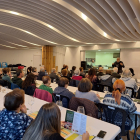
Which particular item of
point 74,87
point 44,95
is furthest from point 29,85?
point 74,87

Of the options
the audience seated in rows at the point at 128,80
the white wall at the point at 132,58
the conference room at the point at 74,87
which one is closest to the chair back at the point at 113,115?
the conference room at the point at 74,87

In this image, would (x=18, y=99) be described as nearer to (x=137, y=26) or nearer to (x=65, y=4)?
(x=65, y=4)

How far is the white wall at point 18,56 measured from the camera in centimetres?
1811

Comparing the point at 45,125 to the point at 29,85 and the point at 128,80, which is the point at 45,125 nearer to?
the point at 29,85

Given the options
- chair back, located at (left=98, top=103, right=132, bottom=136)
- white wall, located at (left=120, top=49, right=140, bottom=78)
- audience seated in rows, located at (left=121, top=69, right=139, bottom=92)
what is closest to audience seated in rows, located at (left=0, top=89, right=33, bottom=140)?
chair back, located at (left=98, top=103, right=132, bottom=136)

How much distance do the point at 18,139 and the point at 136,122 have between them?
220cm

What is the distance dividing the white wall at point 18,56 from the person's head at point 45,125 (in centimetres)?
1746

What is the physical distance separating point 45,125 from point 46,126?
0.01m

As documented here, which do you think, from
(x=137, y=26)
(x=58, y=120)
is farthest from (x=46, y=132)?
(x=137, y=26)

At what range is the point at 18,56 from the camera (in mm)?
18719

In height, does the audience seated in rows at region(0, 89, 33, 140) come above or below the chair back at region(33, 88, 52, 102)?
above

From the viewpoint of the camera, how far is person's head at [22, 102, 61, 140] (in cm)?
106

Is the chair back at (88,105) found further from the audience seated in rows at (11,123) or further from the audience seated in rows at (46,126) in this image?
the audience seated in rows at (46,126)

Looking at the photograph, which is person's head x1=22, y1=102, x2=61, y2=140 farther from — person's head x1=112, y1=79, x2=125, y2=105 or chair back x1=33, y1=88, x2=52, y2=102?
chair back x1=33, y1=88, x2=52, y2=102
